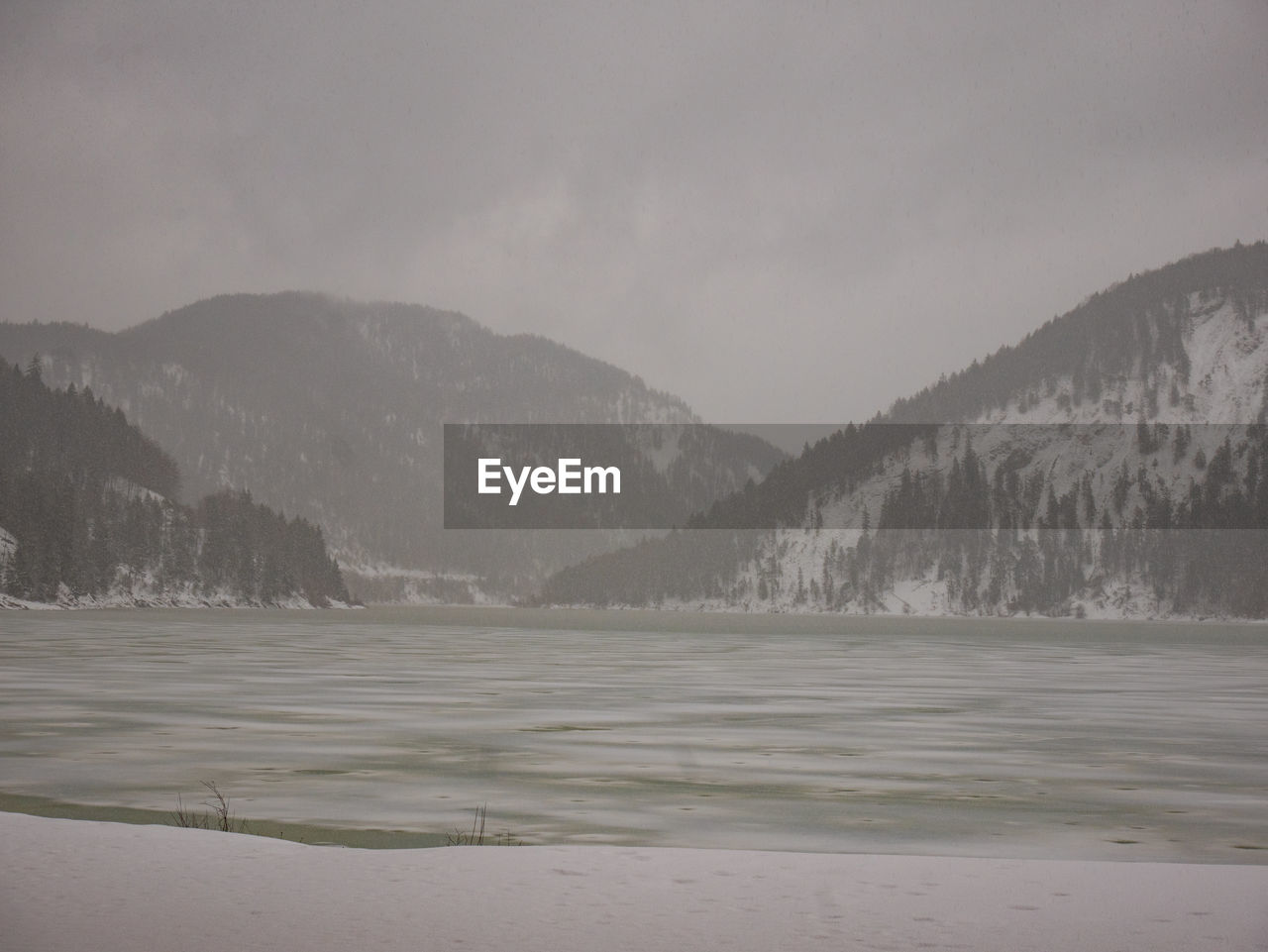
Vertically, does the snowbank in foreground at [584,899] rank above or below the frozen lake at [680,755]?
above

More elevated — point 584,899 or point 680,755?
point 584,899

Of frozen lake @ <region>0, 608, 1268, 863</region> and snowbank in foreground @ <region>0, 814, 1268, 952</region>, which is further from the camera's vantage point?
frozen lake @ <region>0, 608, 1268, 863</region>

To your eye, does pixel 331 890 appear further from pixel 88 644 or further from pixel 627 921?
pixel 88 644

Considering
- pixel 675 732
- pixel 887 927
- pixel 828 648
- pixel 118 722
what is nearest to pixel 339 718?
pixel 118 722

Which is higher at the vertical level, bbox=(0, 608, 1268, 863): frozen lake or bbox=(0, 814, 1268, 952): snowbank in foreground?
bbox=(0, 814, 1268, 952): snowbank in foreground
